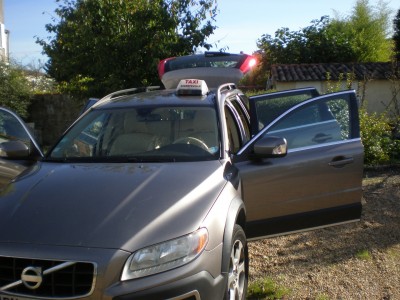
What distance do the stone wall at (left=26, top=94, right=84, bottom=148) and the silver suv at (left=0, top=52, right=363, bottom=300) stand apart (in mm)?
12731

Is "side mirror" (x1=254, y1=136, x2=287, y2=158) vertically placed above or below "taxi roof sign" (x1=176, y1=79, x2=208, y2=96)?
below

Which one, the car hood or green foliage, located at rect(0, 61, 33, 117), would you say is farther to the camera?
green foliage, located at rect(0, 61, 33, 117)

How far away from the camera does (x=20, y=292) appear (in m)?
3.10

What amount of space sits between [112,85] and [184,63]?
368 centimetres

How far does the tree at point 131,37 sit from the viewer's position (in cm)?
1055

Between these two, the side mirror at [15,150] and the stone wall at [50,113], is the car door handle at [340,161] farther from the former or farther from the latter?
the stone wall at [50,113]

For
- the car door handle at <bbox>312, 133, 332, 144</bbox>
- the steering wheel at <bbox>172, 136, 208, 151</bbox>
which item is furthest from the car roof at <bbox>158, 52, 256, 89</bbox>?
the steering wheel at <bbox>172, 136, 208, 151</bbox>

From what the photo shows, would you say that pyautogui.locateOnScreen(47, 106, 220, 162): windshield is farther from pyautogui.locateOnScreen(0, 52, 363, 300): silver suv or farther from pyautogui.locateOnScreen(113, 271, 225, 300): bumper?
pyautogui.locateOnScreen(113, 271, 225, 300): bumper

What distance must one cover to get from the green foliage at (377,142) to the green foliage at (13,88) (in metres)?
10.9

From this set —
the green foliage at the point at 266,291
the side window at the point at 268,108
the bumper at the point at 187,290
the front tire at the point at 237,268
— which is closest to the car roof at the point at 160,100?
the side window at the point at 268,108

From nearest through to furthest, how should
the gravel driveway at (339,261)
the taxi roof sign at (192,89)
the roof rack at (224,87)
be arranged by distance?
1. the gravel driveway at (339,261)
2. the taxi roof sign at (192,89)
3. the roof rack at (224,87)

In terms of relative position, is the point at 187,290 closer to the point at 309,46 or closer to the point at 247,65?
the point at 247,65

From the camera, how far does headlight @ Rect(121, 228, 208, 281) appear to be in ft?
10.0

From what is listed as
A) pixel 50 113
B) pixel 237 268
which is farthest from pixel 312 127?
pixel 50 113
